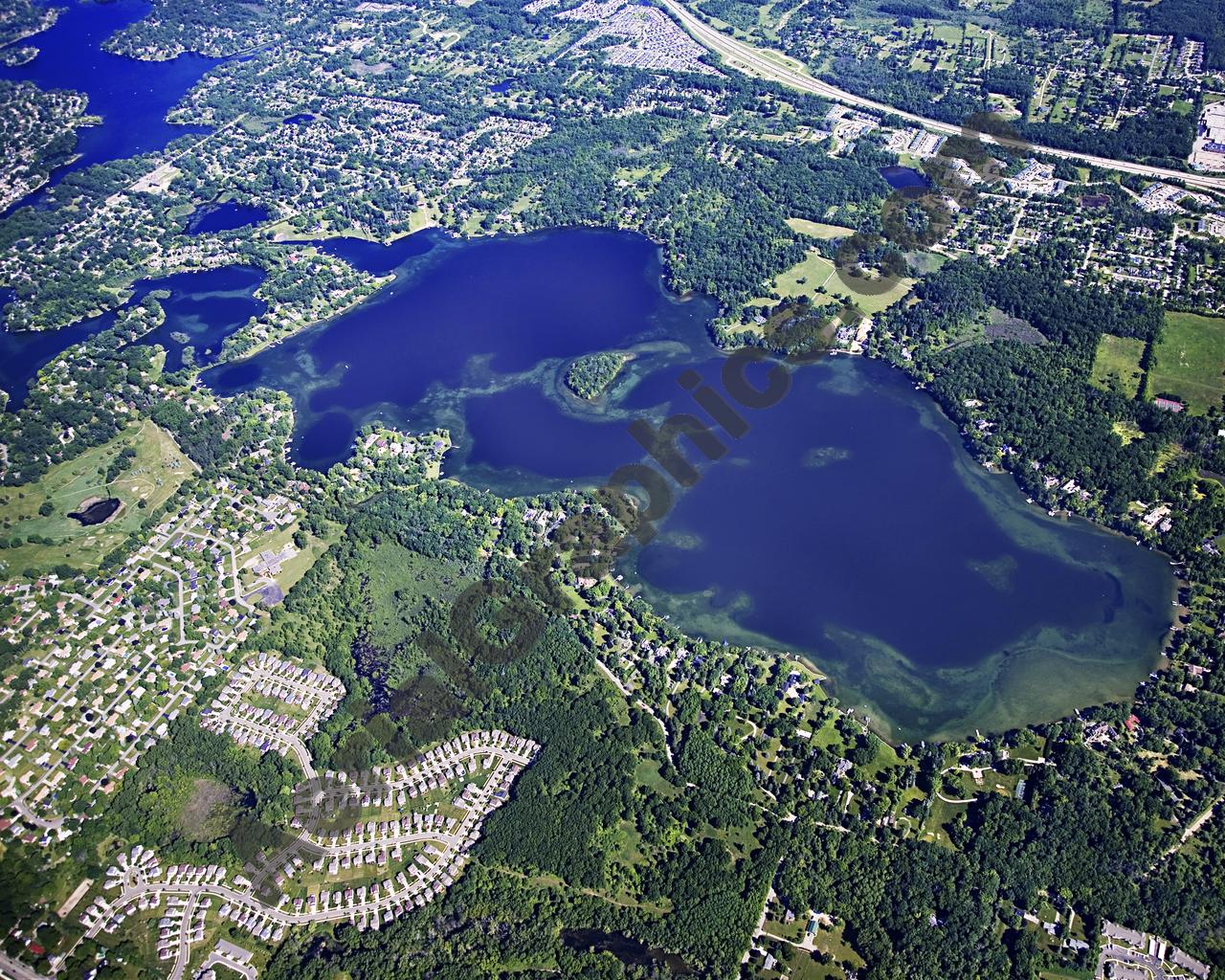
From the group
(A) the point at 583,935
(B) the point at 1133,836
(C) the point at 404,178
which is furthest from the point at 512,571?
(C) the point at 404,178

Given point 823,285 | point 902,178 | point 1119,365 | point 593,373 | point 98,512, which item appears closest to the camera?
point 98,512

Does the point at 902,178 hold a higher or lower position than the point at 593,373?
higher

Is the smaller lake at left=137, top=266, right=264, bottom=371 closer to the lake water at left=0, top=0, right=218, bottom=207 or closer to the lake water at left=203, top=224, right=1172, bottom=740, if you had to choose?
the lake water at left=203, top=224, right=1172, bottom=740

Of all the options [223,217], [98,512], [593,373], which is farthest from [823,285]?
[98,512]

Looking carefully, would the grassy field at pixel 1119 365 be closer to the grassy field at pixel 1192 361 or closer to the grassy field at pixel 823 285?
the grassy field at pixel 1192 361

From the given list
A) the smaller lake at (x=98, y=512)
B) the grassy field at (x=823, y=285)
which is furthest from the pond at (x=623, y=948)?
the grassy field at (x=823, y=285)

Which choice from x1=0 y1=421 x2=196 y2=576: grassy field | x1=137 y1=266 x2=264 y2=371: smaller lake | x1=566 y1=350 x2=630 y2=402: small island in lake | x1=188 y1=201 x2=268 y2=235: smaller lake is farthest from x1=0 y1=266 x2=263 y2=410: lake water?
x1=566 y1=350 x2=630 y2=402: small island in lake

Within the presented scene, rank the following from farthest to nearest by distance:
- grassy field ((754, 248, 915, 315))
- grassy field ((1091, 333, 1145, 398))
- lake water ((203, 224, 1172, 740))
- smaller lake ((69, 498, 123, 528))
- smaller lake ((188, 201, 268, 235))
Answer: smaller lake ((188, 201, 268, 235)), grassy field ((754, 248, 915, 315)), grassy field ((1091, 333, 1145, 398)), smaller lake ((69, 498, 123, 528)), lake water ((203, 224, 1172, 740))

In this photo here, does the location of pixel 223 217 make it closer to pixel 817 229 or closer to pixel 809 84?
pixel 817 229

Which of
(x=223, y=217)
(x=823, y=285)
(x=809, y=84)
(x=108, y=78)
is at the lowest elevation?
(x=223, y=217)
